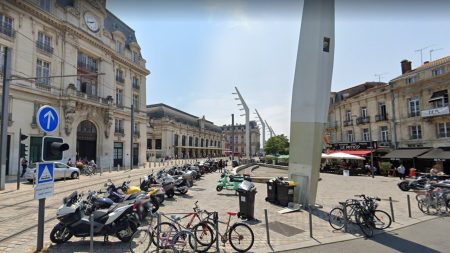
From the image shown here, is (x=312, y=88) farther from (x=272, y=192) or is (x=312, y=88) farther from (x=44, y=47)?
(x=44, y=47)

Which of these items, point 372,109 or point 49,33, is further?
point 372,109

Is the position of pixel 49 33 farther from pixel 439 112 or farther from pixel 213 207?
pixel 439 112

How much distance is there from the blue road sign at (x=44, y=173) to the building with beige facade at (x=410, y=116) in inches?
997

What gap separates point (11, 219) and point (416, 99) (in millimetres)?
31018

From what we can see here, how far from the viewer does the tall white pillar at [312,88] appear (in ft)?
32.4

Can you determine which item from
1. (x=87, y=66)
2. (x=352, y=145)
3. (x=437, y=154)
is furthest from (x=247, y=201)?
(x=87, y=66)

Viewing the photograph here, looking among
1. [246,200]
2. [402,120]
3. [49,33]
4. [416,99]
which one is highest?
[49,33]

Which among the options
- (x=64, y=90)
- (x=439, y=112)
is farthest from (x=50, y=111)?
(x=439, y=112)

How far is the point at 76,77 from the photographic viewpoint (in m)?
28.3

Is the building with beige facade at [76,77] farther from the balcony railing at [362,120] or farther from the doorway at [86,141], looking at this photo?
the balcony railing at [362,120]

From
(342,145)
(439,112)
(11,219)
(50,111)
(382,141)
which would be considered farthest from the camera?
(342,145)

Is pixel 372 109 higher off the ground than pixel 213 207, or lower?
higher

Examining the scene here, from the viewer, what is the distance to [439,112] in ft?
74.2

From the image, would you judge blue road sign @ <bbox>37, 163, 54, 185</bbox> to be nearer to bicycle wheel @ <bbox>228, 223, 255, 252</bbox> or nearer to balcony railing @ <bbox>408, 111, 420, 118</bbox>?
bicycle wheel @ <bbox>228, 223, 255, 252</bbox>
